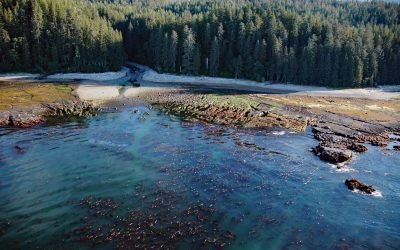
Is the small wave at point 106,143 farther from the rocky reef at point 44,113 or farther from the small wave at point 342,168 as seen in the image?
the small wave at point 342,168

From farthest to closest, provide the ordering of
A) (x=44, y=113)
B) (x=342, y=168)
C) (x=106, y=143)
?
(x=44, y=113) < (x=106, y=143) < (x=342, y=168)

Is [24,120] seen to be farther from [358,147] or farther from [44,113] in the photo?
[358,147]

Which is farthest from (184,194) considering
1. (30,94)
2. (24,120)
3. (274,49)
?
(274,49)

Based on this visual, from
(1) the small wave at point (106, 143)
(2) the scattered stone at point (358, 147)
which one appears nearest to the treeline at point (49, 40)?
(1) the small wave at point (106, 143)

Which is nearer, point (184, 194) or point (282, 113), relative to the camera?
point (184, 194)

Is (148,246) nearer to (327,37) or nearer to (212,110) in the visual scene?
(212,110)
